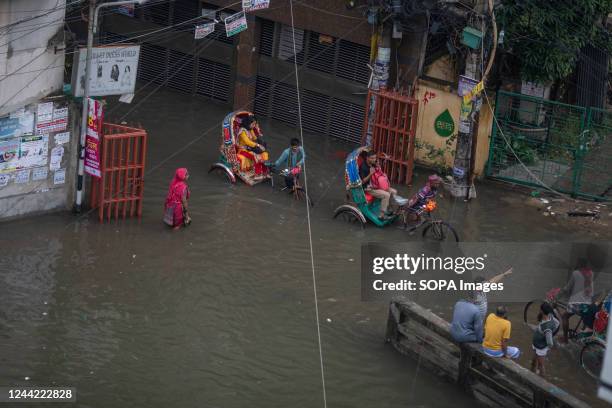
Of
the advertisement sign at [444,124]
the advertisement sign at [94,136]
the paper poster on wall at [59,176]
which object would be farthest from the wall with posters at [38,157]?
the advertisement sign at [444,124]

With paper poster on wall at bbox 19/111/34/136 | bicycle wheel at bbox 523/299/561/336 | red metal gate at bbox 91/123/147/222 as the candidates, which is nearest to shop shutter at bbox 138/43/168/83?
red metal gate at bbox 91/123/147/222

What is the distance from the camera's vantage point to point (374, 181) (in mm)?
17438

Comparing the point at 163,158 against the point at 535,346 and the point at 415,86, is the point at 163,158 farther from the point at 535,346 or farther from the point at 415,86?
the point at 535,346

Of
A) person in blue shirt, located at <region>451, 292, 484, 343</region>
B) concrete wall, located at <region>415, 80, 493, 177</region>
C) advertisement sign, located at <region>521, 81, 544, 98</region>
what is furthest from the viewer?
advertisement sign, located at <region>521, 81, 544, 98</region>

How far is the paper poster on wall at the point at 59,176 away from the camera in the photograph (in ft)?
55.1

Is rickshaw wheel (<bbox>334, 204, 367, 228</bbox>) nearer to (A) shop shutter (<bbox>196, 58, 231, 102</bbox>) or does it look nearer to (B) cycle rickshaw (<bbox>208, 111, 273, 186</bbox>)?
(B) cycle rickshaw (<bbox>208, 111, 273, 186</bbox>)

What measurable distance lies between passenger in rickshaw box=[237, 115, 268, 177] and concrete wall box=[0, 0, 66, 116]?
3822 mm

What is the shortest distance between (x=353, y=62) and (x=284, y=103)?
2.25m

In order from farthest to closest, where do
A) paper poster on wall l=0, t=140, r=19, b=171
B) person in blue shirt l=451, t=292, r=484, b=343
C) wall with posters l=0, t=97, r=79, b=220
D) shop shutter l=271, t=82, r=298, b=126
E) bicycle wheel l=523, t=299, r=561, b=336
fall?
shop shutter l=271, t=82, r=298, b=126, wall with posters l=0, t=97, r=79, b=220, paper poster on wall l=0, t=140, r=19, b=171, bicycle wheel l=523, t=299, r=561, b=336, person in blue shirt l=451, t=292, r=484, b=343

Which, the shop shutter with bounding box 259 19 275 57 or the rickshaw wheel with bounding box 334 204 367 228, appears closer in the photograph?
the rickshaw wheel with bounding box 334 204 367 228

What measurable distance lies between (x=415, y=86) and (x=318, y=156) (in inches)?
101

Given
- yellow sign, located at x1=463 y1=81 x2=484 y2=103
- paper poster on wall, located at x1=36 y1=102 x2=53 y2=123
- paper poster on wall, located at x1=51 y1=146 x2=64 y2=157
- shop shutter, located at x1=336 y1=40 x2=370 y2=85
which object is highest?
shop shutter, located at x1=336 y1=40 x2=370 y2=85

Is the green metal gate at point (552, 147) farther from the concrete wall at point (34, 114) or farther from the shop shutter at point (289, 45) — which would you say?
the concrete wall at point (34, 114)

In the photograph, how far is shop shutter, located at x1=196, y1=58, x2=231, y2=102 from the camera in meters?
24.5
